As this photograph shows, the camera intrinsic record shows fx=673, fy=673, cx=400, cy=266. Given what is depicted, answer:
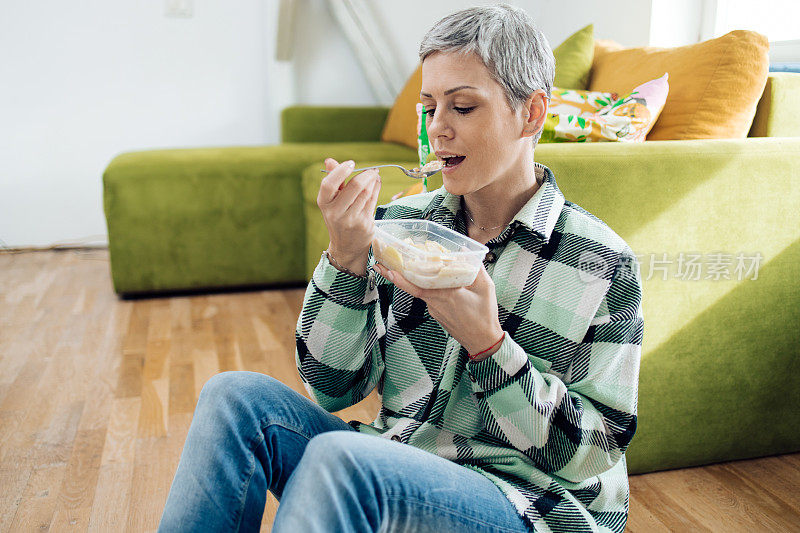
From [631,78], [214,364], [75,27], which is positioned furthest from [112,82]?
[631,78]

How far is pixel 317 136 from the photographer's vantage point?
146 inches

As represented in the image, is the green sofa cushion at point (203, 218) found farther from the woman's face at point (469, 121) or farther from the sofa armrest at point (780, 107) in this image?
the woman's face at point (469, 121)

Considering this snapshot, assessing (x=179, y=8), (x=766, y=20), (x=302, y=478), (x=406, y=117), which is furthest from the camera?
(x=179, y=8)

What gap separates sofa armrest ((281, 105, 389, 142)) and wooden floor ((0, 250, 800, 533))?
1.12 meters

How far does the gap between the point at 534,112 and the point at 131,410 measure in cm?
140

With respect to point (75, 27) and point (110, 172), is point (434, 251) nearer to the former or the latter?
point (110, 172)

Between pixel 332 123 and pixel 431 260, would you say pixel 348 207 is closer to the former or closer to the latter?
pixel 431 260

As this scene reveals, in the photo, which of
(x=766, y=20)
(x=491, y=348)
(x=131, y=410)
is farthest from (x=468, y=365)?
(x=766, y=20)

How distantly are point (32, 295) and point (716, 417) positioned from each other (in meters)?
2.65

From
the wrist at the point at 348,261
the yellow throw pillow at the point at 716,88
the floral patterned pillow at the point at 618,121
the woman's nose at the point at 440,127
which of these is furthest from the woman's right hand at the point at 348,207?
the yellow throw pillow at the point at 716,88

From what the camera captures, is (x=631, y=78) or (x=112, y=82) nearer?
(x=631, y=78)

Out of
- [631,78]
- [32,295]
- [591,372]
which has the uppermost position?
[631,78]

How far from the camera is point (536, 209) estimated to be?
87cm

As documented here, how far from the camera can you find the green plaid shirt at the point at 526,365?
772mm
